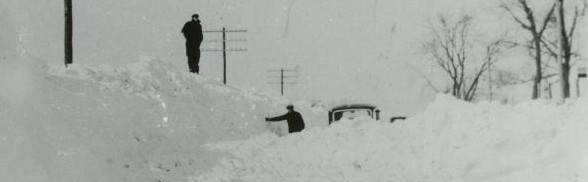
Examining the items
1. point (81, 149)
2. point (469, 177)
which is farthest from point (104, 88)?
point (469, 177)

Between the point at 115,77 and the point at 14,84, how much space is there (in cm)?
580

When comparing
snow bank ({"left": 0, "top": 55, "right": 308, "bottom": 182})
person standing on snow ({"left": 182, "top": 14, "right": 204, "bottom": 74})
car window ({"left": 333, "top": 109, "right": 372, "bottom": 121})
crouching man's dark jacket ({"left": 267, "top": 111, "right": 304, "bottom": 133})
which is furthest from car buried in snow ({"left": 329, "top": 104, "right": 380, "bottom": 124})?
person standing on snow ({"left": 182, "top": 14, "right": 204, "bottom": 74})

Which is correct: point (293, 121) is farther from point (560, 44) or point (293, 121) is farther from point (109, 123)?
point (560, 44)

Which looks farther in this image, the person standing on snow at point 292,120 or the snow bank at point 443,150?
the person standing on snow at point 292,120

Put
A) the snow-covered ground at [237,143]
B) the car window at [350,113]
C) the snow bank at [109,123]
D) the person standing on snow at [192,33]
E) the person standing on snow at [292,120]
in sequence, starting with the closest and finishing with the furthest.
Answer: the snow-covered ground at [237,143]
the snow bank at [109,123]
the person standing on snow at [292,120]
the person standing on snow at [192,33]
the car window at [350,113]

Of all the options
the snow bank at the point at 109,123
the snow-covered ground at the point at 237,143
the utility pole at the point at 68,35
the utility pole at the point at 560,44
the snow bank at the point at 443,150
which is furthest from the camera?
the utility pole at the point at 560,44

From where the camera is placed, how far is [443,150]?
10.4m

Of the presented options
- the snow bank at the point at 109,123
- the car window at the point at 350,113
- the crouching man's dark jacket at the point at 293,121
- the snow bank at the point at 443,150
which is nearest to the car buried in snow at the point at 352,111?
the car window at the point at 350,113

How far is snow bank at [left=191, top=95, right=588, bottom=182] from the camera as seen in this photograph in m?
8.47

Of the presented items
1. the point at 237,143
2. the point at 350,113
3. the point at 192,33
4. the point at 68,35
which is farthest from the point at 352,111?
the point at 237,143

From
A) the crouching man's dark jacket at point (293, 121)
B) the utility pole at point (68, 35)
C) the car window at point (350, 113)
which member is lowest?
the car window at point (350, 113)

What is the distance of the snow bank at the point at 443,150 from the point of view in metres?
8.47

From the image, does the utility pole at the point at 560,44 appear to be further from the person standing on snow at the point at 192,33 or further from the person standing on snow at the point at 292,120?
the person standing on snow at the point at 192,33

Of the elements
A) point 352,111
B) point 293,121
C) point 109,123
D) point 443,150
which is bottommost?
point 352,111
